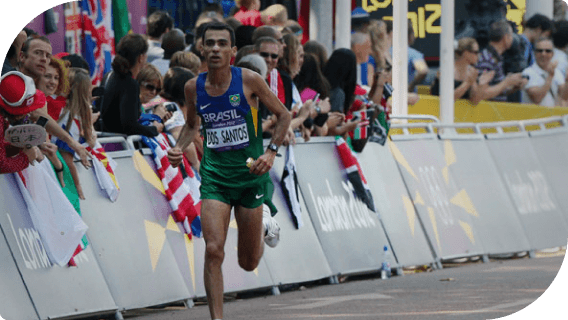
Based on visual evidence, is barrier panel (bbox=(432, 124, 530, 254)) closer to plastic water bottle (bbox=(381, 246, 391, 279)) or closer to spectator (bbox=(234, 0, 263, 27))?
plastic water bottle (bbox=(381, 246, 391, 279))

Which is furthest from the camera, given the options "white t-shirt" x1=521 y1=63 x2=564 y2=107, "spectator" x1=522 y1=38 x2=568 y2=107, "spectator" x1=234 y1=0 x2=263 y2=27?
"white t-shirt" x1=521 y1=63 x2=564 y2=107

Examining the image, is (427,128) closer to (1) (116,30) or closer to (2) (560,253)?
(2) (560,253)

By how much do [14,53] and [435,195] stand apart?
690cm

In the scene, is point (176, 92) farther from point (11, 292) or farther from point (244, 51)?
point (11, 292)

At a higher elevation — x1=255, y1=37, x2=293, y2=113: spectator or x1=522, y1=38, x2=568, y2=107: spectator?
x1=255, y1=37, x2=293, y2=113: spectator

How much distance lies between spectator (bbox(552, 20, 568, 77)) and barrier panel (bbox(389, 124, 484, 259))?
5.33 m

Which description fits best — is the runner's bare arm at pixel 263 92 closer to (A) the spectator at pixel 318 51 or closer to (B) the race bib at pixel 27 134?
(B) the race bib at pixel 27 134

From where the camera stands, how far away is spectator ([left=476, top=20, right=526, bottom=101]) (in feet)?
66.1

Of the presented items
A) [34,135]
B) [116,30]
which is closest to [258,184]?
[34,135]

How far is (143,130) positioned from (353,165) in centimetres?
339

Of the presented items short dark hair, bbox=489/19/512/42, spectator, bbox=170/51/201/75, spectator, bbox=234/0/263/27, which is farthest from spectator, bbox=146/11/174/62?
short dark hair, bbox=489/19/512/42

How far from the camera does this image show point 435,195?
1605cm

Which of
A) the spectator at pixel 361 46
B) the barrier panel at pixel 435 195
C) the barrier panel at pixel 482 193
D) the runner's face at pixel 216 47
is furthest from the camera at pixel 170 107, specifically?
the barrier panel at pixel 482 193

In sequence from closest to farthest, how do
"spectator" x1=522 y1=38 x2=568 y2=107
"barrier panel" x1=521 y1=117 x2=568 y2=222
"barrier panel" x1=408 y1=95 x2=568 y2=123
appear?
"barrier panel" x1=521 y1=117 x2=568 y2=222, "barrier panel" x1=408 y1=95 x2=568 y2=123, "spectator" x1=522 y1=38 x2=568 y2=107
